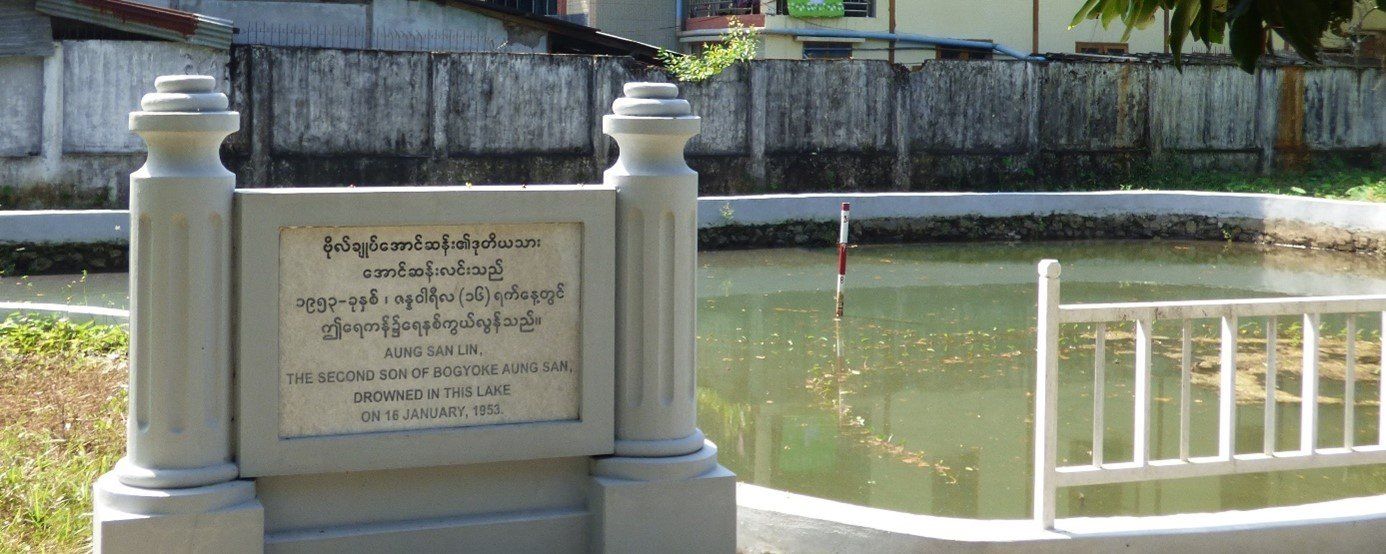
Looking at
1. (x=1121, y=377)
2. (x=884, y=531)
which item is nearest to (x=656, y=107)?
(x=884, y=531)

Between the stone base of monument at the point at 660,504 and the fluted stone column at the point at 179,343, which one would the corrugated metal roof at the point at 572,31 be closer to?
the stone base of monument at the point at 660,504

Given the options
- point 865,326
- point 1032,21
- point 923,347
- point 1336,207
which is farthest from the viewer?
point 1032,21

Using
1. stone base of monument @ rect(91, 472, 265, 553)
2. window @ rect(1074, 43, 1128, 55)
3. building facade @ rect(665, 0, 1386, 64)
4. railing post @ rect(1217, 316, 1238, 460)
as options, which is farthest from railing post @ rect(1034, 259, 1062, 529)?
window @ rect(1074, 43, 1128, 55)

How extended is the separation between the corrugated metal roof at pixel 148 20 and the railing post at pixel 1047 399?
14.7 m

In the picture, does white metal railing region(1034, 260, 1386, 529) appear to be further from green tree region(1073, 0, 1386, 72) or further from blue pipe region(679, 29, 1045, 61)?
blue pipe region(679, 29, 1045, 61)

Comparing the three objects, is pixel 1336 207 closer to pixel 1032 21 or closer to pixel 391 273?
pixel 1032 21

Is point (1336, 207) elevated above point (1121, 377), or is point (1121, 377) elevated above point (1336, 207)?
point (1336, 207)

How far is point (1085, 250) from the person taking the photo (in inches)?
782

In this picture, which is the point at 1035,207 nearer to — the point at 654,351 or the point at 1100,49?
the point at 1100,49

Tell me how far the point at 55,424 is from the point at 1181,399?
484 centimetres

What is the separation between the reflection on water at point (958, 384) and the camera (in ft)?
23.8

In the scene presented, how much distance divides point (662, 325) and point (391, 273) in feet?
2.99

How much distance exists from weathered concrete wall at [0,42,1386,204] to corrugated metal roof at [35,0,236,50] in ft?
0.85

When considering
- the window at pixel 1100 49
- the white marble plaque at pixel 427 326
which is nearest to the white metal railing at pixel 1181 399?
the white marble plaque at pixel 427 326
